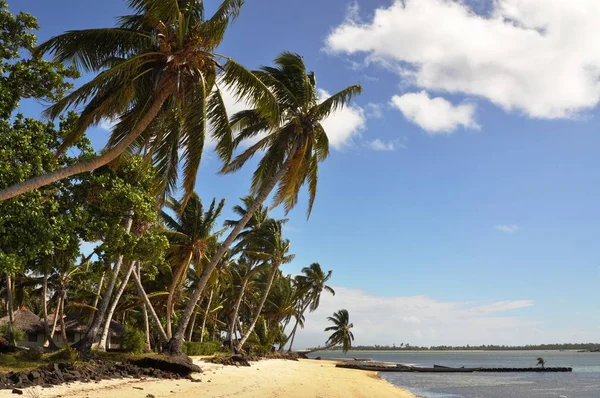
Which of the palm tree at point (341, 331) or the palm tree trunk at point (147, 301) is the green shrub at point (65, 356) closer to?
the palm tree trunk at point (147, 301)

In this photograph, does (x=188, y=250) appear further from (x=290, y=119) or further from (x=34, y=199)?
(x=34, y=199)

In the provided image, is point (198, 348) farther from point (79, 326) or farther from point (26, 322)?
point (26, 322)

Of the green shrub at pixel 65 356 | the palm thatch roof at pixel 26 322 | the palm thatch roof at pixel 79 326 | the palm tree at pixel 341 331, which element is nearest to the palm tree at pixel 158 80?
the green shrub at pixel 65 356

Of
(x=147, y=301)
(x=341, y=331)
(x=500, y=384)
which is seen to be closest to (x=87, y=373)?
(x=147, y=301)

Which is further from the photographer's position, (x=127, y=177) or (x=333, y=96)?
(x=333, y=96)

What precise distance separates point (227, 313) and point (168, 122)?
38715 mm

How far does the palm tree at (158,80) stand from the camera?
11398 mm

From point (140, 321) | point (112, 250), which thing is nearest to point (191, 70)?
point (112, 250)

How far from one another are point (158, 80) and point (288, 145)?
873 cm

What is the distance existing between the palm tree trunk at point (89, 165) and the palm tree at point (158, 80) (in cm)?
2

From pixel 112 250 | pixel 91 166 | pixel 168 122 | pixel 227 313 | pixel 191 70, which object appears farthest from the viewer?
pixel 227 313

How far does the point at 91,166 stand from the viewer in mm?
11172

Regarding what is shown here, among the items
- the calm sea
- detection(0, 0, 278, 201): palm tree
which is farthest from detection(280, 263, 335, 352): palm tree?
detection(0, 0, 278, 201): palm tree

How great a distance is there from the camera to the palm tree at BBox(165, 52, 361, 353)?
19.2m
